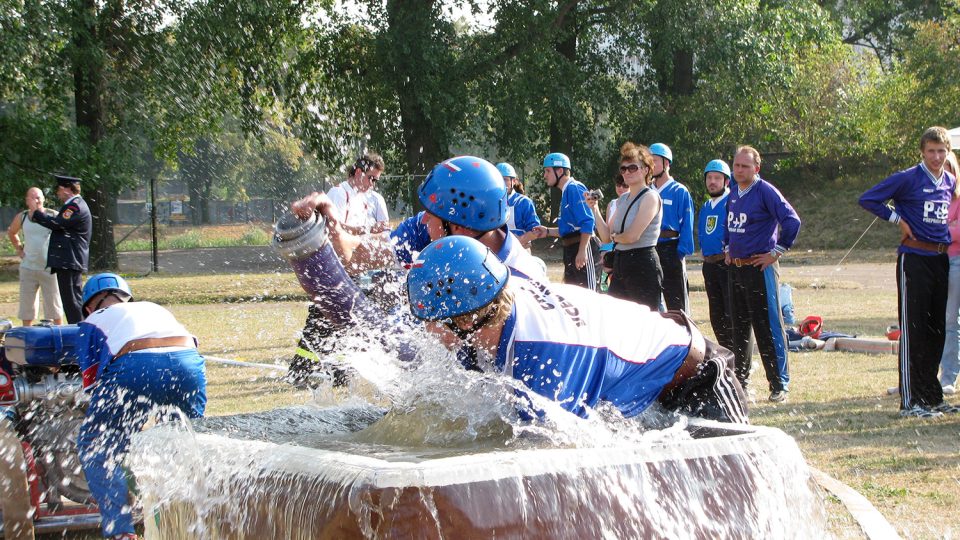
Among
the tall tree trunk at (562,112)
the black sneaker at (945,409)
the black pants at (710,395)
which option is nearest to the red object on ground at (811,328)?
the black sneaker at (945,409)

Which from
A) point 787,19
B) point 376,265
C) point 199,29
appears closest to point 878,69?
point 787,19

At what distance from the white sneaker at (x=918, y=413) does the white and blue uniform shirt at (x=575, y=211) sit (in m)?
3.91

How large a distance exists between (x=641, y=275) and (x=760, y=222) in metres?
1.08

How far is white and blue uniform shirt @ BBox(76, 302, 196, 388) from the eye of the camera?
512 centimetres

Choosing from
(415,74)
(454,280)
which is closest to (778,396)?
(454,280)

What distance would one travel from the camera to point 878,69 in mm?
41406

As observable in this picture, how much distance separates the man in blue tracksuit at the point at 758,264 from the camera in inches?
343

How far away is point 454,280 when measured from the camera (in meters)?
3.49

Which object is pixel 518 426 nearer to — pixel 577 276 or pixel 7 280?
pixel 577 276

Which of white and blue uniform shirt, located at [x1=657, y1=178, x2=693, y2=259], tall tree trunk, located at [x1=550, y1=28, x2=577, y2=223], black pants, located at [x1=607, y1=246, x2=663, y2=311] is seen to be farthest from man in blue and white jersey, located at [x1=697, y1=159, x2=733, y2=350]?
tall tree trunk, located at [x1=550, y1=28, x2=577, y2=223]

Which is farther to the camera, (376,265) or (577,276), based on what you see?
(577,276)

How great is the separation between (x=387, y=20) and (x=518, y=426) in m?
24.8

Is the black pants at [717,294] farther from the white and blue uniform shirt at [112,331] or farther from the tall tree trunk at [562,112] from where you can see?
the tall tree trunk at [562,112]

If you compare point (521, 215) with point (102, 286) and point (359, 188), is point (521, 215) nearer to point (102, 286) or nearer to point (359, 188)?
point (359, 188)
